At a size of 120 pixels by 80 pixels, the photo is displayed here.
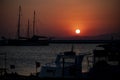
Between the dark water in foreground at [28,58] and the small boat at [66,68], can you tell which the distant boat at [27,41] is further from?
the small boat at [66,68]

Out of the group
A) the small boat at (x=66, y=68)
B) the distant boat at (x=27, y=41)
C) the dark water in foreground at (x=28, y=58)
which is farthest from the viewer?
the distant boat at (x=27, y=41)

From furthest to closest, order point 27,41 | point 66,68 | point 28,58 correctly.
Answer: point 27,41 < point 28,58 < point 66,68

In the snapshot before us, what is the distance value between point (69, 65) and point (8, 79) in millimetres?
4928

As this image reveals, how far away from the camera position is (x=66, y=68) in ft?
96.1

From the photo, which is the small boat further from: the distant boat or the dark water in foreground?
the distant boat

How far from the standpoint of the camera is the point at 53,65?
30.7m

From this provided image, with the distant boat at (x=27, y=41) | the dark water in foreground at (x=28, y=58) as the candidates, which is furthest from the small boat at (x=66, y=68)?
the distant boat at (x=27, y=41)

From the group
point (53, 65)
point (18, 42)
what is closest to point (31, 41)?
point (18, 42)

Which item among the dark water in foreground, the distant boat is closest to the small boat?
the dark water in foreground

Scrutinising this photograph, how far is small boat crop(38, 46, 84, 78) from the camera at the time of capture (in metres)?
28.7

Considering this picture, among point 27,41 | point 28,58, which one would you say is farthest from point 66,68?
point 27,41

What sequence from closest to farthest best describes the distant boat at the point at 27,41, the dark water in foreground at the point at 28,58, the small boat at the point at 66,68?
1. the small boat at the point at 66,68
2. the dark water in foreground at the point at 28,58
3. the distant boat at the point at 27,41

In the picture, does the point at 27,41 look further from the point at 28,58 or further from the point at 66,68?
the point at 66,68

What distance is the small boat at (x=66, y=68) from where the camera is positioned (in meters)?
28.7
